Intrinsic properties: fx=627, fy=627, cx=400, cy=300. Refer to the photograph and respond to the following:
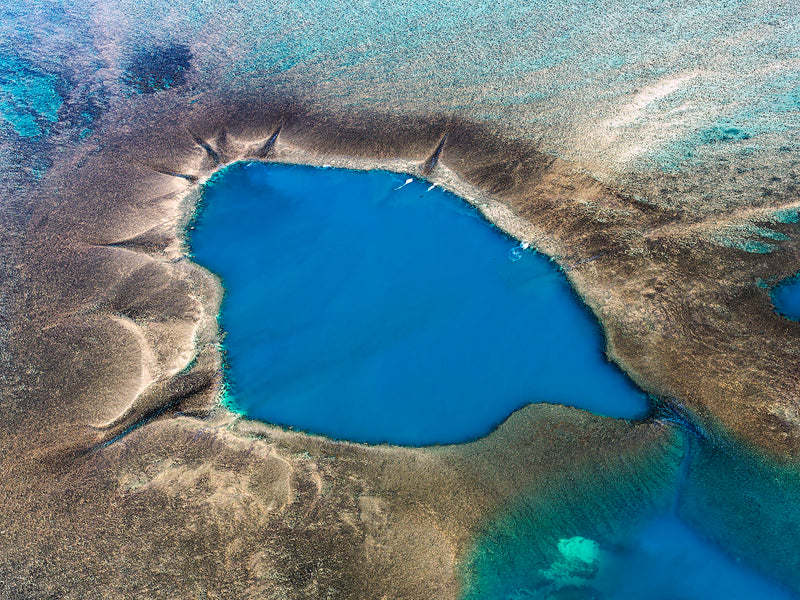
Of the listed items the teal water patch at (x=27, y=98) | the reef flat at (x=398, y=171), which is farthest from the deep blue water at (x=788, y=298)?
the teal water patch at (x=27, y=98)

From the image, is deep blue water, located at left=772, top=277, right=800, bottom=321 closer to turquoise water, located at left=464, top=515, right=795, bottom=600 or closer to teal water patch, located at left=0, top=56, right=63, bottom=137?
turquoise water, located at left=464, top=515, right=795, bottom=600

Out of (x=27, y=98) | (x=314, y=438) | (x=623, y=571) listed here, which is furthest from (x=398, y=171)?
(x=27, y=98)

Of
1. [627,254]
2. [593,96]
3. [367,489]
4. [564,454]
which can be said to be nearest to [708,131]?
[593,96]

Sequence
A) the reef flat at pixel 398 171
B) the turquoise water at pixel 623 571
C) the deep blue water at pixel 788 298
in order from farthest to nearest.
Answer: the deep blue water at pixel 788 298, the reef flat at pixel 398 171, the turquoise water at pixel 623 571

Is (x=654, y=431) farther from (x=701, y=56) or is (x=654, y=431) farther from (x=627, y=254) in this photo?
(x=701, y=56)

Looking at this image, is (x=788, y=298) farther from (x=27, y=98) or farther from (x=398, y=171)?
(x=27, y=98)

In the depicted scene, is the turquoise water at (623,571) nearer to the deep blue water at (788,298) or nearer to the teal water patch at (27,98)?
the deep blue water at (788,298)

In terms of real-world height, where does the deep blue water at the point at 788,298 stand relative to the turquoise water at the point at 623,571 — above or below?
above
